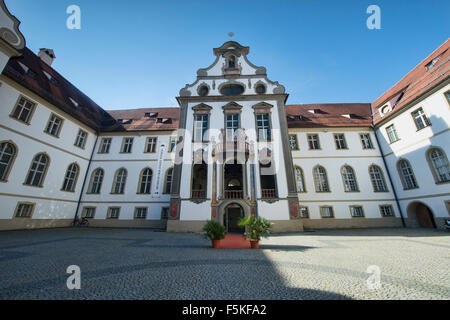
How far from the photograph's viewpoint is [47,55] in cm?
2211

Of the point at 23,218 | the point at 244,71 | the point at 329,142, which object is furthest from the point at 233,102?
the point at 23,218

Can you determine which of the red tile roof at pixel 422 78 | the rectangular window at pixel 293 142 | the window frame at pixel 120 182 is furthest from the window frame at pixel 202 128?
the red tile roof at pixel 422 78

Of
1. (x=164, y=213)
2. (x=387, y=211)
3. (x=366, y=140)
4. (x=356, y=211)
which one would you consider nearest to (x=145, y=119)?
(x=164, y=213)

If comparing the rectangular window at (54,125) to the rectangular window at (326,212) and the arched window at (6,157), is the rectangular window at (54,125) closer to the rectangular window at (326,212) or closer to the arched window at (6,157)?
the arched window at (6,157)

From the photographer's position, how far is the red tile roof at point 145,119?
69.9 ft

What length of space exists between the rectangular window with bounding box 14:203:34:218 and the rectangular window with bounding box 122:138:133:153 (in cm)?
876

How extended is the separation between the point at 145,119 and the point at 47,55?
45.7 ft

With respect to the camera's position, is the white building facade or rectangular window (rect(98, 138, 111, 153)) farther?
rectangular window (rect(98, 138, 111, 153))

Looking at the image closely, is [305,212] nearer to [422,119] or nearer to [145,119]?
[422,119]

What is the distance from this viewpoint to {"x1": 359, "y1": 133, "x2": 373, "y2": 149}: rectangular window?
19.1m

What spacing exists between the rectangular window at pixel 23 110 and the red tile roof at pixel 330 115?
23.3 metres

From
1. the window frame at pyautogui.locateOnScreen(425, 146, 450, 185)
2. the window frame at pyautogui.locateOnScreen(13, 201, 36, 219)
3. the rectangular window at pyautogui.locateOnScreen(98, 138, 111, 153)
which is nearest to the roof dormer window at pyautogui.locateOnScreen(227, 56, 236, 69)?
the rectangular window at pyautogui.locateOnScreen(98, 138, 111, 153)

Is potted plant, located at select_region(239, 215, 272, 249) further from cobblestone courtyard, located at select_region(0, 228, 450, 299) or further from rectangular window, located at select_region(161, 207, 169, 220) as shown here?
rectangular window, located at select_region(161, 207, 169, 220)

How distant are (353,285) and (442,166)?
16.9 m
